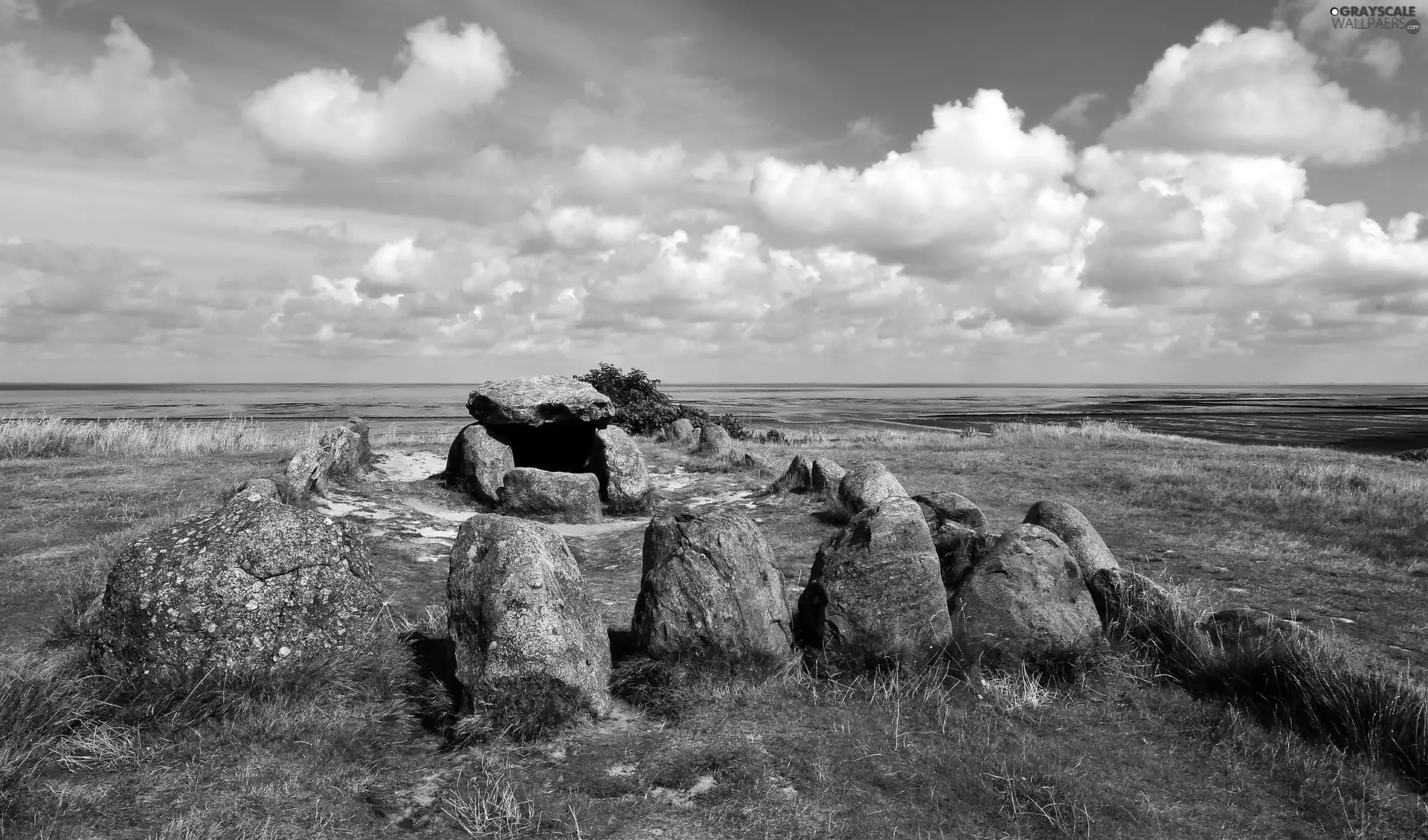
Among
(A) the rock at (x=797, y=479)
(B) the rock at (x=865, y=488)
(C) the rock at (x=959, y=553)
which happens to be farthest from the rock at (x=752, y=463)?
(C) the rock at (x=959, y=553)

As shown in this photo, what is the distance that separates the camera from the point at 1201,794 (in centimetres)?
542

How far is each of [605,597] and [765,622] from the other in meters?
3.39

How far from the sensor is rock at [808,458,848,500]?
15.2 meters

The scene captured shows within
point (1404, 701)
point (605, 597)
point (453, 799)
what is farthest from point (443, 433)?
point (1404, 701)

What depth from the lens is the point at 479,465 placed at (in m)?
16.6

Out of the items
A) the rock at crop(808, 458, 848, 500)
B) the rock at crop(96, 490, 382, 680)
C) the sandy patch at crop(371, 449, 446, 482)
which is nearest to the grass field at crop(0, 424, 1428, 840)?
the rock at crop(96, 490, 382, 680)

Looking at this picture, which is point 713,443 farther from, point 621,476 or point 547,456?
point 621,476

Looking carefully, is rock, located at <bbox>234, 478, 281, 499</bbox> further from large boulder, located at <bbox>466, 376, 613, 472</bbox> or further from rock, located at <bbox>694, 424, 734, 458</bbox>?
rock, located at <bbox>694, 424, 734, 458</bbox>

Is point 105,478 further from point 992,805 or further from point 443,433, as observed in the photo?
point 992,805

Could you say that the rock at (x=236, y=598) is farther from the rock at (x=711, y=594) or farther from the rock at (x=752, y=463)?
the rock at (x=752, y=463)

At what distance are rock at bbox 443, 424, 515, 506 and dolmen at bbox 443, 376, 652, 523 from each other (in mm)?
15

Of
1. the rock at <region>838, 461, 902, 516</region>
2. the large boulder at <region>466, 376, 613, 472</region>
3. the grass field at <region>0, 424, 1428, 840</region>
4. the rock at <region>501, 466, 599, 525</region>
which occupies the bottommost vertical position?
the grass field at <region>0, 424, 1428, 840</region>

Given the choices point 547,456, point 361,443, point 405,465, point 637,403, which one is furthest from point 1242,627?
point 637,403

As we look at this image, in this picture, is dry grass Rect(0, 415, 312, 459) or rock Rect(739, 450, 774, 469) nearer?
rock Rect(739, 450, 774, 469)
